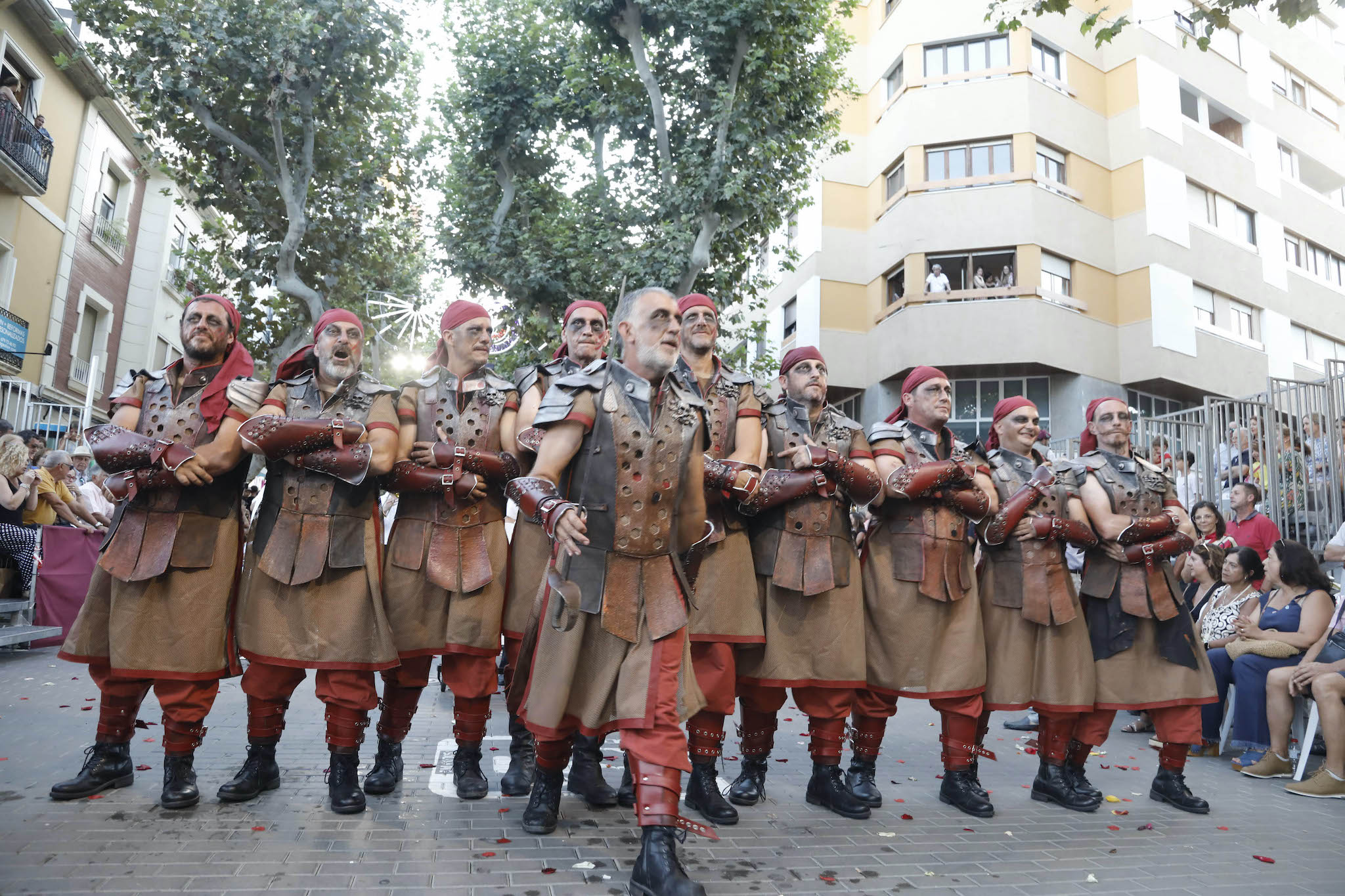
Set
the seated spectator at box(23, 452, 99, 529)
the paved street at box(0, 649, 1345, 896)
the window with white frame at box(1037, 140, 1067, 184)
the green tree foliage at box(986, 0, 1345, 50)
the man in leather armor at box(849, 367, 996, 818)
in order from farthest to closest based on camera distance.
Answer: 1. the window with white frame at box(1037, 140, 1067, 184)
2. the seated spectator at box(23, 452, 99, 529)
3. the green tree foliage at box(986, 0, 1345, 50)
4. the man in leather armor at box(849, 367, 996, 818)
5. the paved street at box(0, 649, 1345, 896)

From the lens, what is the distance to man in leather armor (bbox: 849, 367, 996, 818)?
4.90 m

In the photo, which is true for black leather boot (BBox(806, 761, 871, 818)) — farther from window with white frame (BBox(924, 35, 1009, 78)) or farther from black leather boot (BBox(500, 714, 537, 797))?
window with white frame (BBox(924, 35, 1009, 78))

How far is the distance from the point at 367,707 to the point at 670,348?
2.28m

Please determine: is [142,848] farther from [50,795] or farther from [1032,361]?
[1032,361]

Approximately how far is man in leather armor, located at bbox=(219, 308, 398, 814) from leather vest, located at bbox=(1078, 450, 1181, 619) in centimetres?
402

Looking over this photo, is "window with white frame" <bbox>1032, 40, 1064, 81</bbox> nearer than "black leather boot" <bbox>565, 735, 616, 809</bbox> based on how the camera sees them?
No

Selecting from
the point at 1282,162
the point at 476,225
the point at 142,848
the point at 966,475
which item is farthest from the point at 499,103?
the point at 1282,162

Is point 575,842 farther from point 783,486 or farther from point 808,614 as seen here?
point 783,486

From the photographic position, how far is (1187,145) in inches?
944

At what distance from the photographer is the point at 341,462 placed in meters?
4.34

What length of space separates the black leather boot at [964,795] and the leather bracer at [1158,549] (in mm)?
1576

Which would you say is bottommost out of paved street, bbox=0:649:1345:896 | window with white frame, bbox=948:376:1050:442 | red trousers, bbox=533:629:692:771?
paved street, bbox=0:649:1345:896

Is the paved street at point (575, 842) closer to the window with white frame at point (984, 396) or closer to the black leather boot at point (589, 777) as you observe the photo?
A: the black leather boot at point (589, 777)

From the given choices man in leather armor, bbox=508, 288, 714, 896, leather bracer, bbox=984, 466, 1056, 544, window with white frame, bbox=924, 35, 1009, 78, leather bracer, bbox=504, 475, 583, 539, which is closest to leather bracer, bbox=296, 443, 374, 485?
man in leather armor, bbox=508, 288, 714, 896
